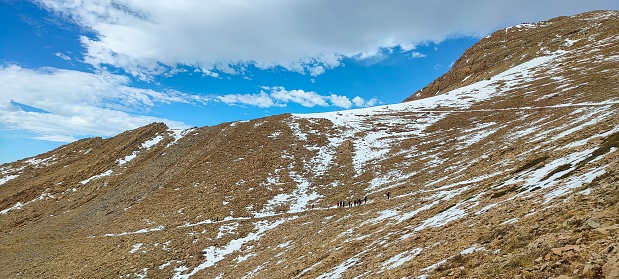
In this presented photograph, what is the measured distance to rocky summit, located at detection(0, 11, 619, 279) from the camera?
10.1 metres

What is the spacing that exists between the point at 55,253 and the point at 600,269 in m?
37.2

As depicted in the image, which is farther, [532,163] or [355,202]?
[355,202]

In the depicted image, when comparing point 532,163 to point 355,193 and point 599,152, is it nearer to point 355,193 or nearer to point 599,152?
point 599,152

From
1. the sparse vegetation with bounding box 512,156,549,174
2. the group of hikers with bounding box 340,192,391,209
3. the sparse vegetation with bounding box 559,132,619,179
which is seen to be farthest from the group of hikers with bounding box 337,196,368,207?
the sparse vegetation with bounding box 559,132,619,179

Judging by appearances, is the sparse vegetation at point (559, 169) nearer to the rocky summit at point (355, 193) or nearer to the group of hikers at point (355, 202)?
the rocky summit at point (355, 193)

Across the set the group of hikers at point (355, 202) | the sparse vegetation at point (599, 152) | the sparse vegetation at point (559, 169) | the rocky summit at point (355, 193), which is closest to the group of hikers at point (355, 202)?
the group of hikers at point (355, 202)

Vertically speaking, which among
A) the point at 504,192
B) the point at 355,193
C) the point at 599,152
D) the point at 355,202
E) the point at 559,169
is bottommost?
the point at 355,202

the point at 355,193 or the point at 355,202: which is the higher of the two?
the point at 355,193

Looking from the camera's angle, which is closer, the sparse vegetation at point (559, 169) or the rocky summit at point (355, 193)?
the rocky summit at point (355, 193)

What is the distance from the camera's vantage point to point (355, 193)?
112 feet

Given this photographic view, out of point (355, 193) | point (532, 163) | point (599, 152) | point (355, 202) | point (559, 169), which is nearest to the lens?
point (599, 152)

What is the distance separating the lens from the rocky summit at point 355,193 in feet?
33.0

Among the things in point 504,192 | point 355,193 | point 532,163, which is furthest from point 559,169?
point 355,193

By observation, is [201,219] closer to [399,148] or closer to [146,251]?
[146,251]
